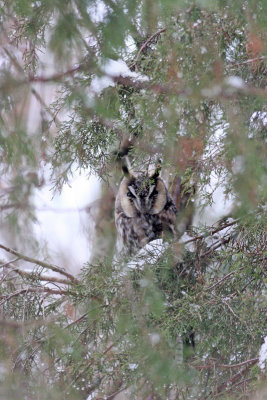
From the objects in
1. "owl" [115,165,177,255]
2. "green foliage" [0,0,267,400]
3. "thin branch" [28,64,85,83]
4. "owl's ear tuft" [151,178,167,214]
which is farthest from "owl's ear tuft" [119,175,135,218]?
"thin branch" [28,64,85,83]

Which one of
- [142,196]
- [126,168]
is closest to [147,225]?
[142,196]

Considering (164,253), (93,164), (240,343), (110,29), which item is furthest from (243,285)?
(110,29)

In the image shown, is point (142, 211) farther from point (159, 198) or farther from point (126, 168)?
point (126, 168)

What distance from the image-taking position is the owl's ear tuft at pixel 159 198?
11.9 feet

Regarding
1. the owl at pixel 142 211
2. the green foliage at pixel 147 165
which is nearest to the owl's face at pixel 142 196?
the owl at pixel 142 211

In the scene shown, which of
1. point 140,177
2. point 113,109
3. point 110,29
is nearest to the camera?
point 110,29

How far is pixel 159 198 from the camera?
3631 millimetres

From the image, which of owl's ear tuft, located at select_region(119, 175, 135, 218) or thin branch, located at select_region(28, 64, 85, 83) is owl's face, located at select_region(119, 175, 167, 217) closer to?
owl's ear tuft, located at select_region(119, 175, 135, 218)

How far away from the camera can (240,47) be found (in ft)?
8.25

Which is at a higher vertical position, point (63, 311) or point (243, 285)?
point (63, 311)

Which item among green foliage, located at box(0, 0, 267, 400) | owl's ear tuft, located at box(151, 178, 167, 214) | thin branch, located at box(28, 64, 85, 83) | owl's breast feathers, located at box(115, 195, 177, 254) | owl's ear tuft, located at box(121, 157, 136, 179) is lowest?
green foliage, located at box(0, 0, 267, 400)

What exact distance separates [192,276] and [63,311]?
2.28 feet

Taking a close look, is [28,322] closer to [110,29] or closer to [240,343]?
[240,343]

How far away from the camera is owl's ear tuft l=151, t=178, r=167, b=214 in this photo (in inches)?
143
